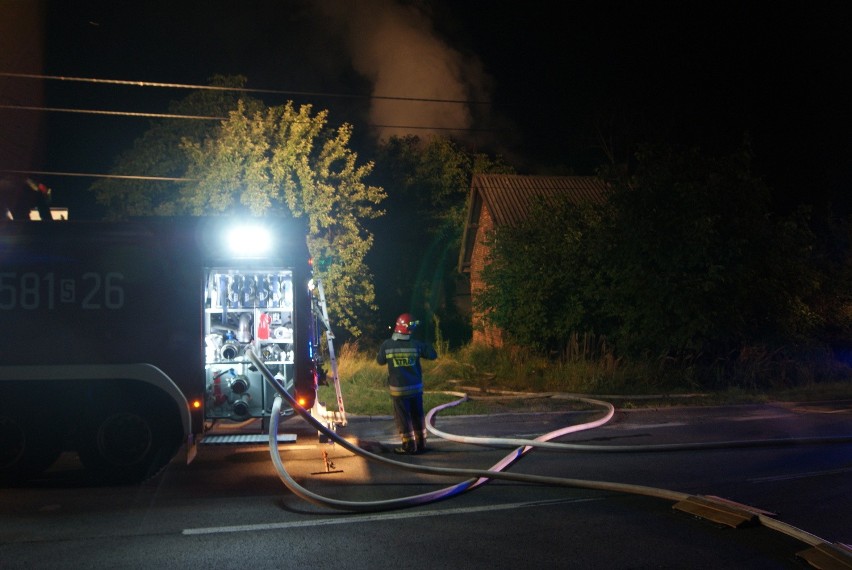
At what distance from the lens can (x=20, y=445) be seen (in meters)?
7.67

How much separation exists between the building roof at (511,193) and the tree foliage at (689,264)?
721 centimetres

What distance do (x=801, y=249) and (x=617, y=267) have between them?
4.14 meters

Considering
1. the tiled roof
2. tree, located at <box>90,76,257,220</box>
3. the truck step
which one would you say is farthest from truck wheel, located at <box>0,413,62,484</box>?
tree, located at <box>90,76,257,220</box>

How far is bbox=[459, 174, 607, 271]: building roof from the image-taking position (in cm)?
2606

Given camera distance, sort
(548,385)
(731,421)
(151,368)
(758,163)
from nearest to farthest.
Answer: (151,368), (731,421), (548,385), (758,163)

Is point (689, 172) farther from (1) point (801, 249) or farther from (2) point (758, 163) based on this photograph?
(2) point (758, 163)

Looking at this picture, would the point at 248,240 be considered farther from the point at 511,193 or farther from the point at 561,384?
the point at 511,193

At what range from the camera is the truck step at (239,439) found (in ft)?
26.3

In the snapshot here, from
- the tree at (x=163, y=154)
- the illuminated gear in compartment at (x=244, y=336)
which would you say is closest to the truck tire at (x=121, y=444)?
the illuminated gear in compartment at (x=244, y=336)

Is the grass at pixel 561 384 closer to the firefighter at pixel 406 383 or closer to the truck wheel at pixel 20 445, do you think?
the firefighter at pixel 406 383

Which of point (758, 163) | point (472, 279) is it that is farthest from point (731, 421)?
point (472, 279)

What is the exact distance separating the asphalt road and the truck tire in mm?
189

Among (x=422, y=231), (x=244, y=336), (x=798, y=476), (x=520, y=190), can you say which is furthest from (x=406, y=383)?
(x=422, y=231)

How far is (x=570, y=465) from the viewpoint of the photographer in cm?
837
